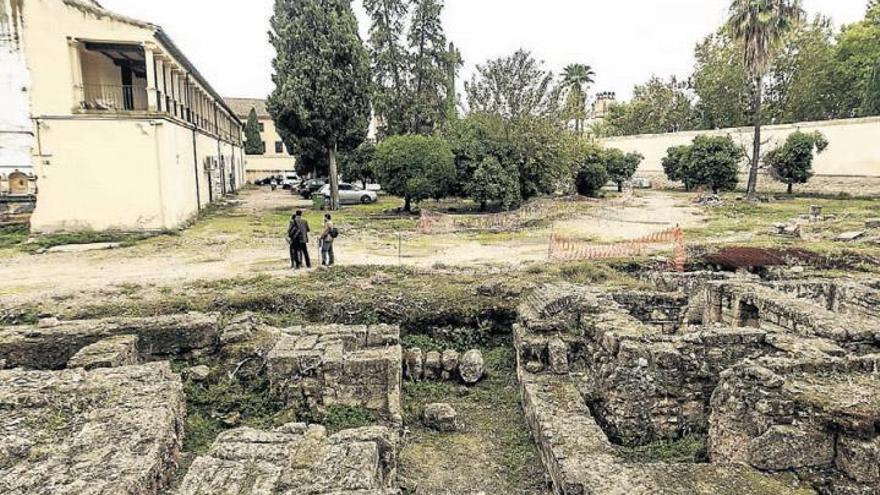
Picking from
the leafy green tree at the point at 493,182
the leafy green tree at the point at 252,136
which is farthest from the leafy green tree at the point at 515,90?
the leafy green tree at the point at 252,136

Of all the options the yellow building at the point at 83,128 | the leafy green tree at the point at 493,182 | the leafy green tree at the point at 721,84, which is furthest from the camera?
the leafy green tree at the point at 721,84

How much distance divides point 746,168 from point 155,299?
40482 mm

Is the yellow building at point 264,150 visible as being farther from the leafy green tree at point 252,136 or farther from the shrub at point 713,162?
the shrub at point 713,162

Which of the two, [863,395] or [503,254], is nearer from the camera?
[863,395]

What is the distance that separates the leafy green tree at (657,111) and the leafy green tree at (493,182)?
37.5m

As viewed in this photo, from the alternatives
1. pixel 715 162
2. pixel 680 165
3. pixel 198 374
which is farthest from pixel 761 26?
pixel 198 374

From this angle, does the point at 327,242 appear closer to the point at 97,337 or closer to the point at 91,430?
the point at 97,337

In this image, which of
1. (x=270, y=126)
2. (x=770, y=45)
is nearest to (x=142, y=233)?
(x=770, y=45)

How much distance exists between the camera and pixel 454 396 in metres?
8.09

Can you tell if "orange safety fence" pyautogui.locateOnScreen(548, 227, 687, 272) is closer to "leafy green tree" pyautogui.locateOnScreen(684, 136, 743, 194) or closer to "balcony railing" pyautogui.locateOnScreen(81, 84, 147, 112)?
"balcony railing" pyautogui.locateOnScreen(81, 84, 147, 112)

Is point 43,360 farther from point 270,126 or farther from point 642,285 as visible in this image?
point 270,126

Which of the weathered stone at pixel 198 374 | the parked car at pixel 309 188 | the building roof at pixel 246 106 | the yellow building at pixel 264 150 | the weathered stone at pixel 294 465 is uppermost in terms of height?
the building roof at pixel 246 106

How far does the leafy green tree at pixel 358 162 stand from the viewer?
33875 mm

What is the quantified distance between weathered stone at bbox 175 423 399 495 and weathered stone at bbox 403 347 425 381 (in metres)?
3.08
